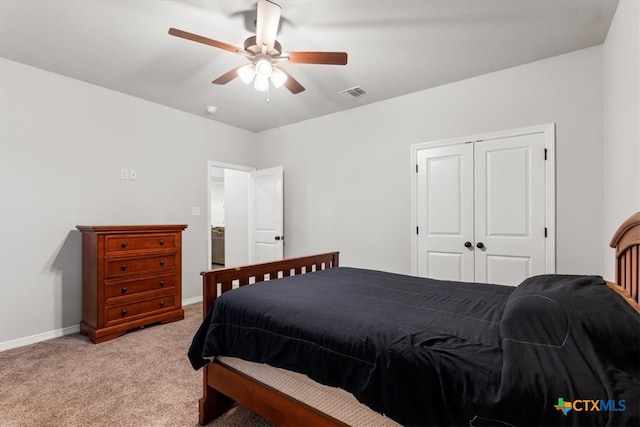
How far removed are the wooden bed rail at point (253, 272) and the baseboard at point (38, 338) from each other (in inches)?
80.0

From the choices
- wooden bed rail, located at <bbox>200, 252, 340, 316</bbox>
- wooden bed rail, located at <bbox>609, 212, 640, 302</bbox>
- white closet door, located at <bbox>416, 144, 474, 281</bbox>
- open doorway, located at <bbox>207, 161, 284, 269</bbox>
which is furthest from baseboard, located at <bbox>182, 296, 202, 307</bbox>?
wooden bed rail, located at <bbox>609, 212, 640, 302</bbox>

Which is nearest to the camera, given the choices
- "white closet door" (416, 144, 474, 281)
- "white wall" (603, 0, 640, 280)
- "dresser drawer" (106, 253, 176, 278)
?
"white wall" (603, 0, 640, 280)

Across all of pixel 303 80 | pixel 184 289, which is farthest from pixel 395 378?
pixel 184 289

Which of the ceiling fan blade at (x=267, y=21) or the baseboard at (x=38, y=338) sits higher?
the ceiling fan blade at (x=267, y=21)

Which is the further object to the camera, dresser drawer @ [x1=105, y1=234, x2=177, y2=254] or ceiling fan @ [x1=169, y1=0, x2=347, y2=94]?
dresser drawer @ [x1=105, y1=234, x2=177, y2=254]

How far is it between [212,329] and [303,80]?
258cm

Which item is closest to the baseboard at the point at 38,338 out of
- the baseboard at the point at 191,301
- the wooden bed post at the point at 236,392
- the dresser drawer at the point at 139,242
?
the dresser drawer at the point at 139,242

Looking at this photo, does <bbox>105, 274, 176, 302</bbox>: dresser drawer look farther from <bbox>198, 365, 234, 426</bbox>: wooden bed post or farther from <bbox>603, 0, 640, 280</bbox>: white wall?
<bbox>603, 0, 640, 280</bbox>: white wall

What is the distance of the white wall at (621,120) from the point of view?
5.83 ft

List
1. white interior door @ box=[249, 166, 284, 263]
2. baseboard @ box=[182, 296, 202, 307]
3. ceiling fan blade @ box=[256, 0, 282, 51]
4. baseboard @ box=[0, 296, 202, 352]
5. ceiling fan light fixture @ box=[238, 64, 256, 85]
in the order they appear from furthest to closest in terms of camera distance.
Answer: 1. white interior door @ box=[249, 166, 284, 263]
2. baseboard @ box=[182, 296, 202, 307]
3. baseboard @ box=[0, 296, 202, 352]
4. ceiling fan light fixture @ box=[238, 64, 256, 85]
5. ceiling fan blade @ box=[256, 0, 282, 51]

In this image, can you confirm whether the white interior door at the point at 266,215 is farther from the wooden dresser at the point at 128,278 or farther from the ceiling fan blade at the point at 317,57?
the ceiling fan blade at the point at 317,57

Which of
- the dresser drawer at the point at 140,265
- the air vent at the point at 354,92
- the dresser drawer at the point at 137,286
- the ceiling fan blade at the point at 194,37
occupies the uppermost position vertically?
the air vent at the point at 354,92

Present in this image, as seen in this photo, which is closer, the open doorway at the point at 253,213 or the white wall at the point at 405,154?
the white wall at the point at 405,154

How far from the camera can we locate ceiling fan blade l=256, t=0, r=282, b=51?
1.98 meters
